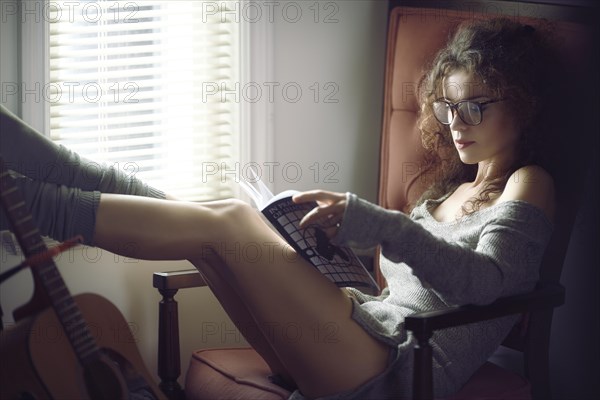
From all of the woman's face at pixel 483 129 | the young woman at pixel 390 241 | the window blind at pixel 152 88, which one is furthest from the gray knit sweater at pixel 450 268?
the window blind at pixel 152 88

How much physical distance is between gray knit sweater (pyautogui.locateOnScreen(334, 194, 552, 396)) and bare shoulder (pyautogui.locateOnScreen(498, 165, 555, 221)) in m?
0.03

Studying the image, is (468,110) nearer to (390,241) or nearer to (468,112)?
(468,112)

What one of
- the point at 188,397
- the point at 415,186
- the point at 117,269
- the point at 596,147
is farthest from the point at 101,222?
the point at 596,147

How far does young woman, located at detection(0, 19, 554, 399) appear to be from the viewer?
146cm

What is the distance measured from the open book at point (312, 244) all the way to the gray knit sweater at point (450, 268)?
66 millimetres

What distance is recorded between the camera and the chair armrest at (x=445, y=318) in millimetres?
1420

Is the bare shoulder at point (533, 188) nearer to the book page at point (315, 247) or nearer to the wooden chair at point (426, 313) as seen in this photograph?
the wooden chair at point (426, 313)

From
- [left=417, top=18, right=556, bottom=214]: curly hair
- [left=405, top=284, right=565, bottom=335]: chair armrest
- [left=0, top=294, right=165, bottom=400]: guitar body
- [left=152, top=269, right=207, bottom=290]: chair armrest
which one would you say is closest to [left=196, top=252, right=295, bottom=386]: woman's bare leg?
[left=152, top=269, right=207, bottom=290]: chair armrest

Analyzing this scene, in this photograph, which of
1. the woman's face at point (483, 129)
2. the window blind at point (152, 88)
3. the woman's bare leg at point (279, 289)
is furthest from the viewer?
the window blind at point (152, 88)

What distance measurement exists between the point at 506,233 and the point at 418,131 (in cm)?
63

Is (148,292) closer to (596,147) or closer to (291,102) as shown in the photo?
(291,102)

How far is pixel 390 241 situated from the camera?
1.47 metres

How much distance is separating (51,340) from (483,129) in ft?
3.29

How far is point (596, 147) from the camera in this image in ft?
6.48
